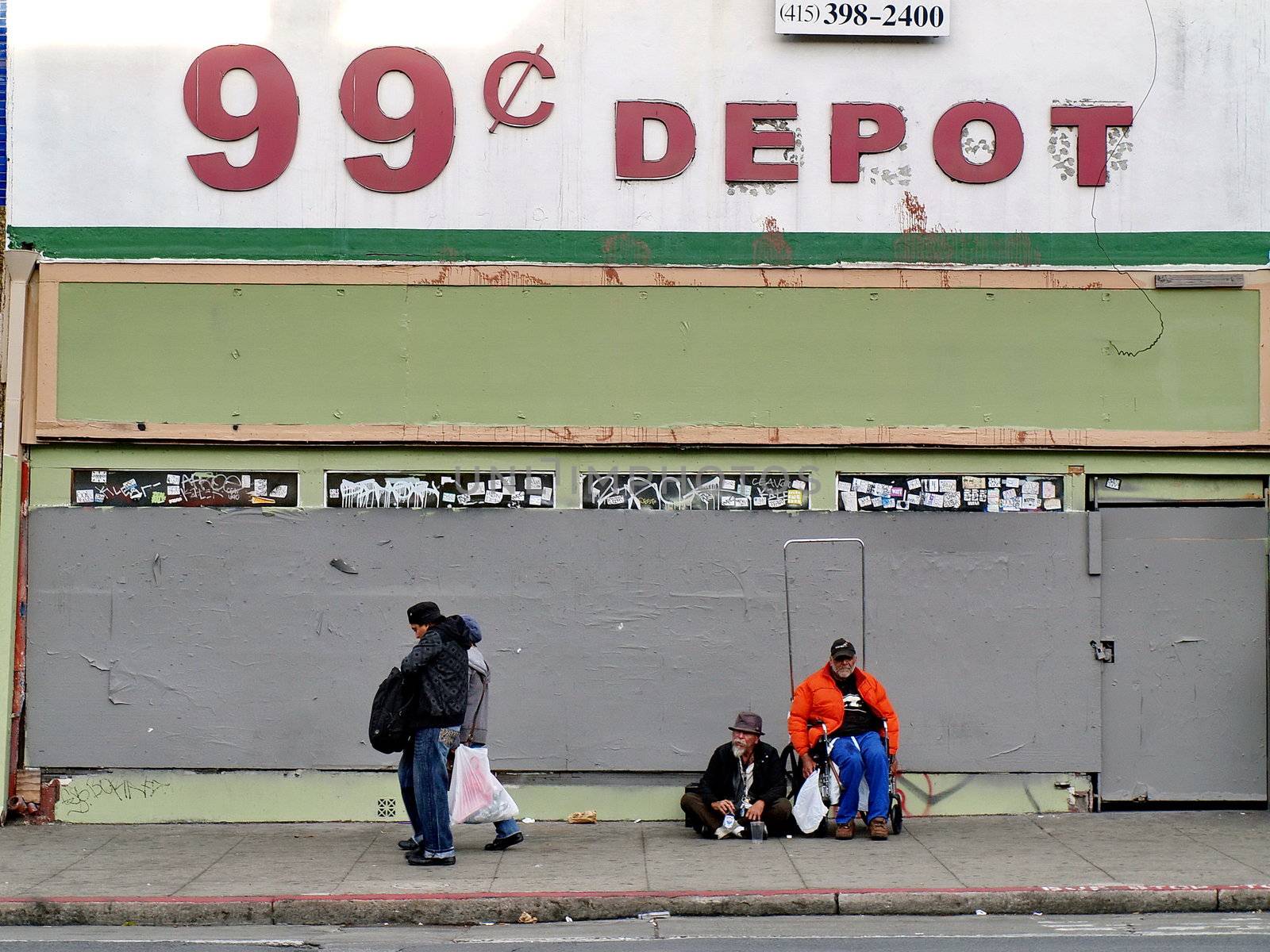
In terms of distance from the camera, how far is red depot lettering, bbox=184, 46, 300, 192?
443 inches

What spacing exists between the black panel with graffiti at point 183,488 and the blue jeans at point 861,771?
445 cm

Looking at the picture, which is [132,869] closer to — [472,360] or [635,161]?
[472,360]

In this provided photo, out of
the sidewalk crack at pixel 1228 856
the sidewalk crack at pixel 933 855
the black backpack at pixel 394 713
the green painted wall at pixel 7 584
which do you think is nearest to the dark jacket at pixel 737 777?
the sidewalk crack at pixel 933 855

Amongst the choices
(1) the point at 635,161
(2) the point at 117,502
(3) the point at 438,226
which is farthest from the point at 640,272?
(2) the point at 117,502

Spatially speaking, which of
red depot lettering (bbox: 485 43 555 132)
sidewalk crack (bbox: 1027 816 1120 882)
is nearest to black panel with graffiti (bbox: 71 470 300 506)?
red depot lettering (bbox: 485 43 555 132)

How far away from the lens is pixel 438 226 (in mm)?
11273

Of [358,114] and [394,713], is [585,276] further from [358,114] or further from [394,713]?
[394,713]

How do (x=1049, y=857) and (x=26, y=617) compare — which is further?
(x=26, y=617)

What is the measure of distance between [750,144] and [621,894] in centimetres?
576

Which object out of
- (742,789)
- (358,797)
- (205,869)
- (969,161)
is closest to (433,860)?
(205,869)

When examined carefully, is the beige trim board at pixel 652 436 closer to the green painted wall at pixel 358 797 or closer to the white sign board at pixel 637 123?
the white sign board at pixel 637 123

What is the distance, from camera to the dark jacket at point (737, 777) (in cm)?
1030

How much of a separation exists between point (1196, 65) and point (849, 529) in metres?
4.46

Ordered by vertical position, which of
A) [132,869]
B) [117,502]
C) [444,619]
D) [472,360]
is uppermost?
[472,360]
